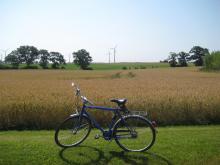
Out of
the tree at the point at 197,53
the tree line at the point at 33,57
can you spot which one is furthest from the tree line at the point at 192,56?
the tree line at the point at 33,57

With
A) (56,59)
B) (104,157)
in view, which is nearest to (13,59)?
(56,59)

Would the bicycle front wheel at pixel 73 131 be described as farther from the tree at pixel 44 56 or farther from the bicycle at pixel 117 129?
the tree at pixel 44 56

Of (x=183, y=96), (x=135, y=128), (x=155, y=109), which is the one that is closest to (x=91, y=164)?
(x=135, y=128)

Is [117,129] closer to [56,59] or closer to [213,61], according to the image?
[213,61]

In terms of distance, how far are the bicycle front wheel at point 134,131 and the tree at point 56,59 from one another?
361 ft

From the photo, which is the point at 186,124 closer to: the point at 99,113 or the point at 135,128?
the point at 99,113

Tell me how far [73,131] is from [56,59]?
377 ft

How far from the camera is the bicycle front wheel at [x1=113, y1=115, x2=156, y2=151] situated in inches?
285

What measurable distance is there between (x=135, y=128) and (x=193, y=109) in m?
6.04

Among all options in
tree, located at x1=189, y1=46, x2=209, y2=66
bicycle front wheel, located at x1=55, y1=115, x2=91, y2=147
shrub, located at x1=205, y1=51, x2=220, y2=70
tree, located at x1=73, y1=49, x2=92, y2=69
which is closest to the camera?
bicycle front wheel, located at x1=55, y1=115, x2=91, y2=147

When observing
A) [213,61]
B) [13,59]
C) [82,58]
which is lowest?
[213,61]

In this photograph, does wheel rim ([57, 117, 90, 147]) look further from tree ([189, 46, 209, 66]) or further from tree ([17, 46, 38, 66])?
tree ([189, 46, 209, 66])

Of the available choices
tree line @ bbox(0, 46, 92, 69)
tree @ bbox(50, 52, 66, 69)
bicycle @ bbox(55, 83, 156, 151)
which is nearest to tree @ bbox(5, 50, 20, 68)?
tree line @ bbox(0, 46, 92, 69)

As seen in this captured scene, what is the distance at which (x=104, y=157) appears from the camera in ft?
22.3
